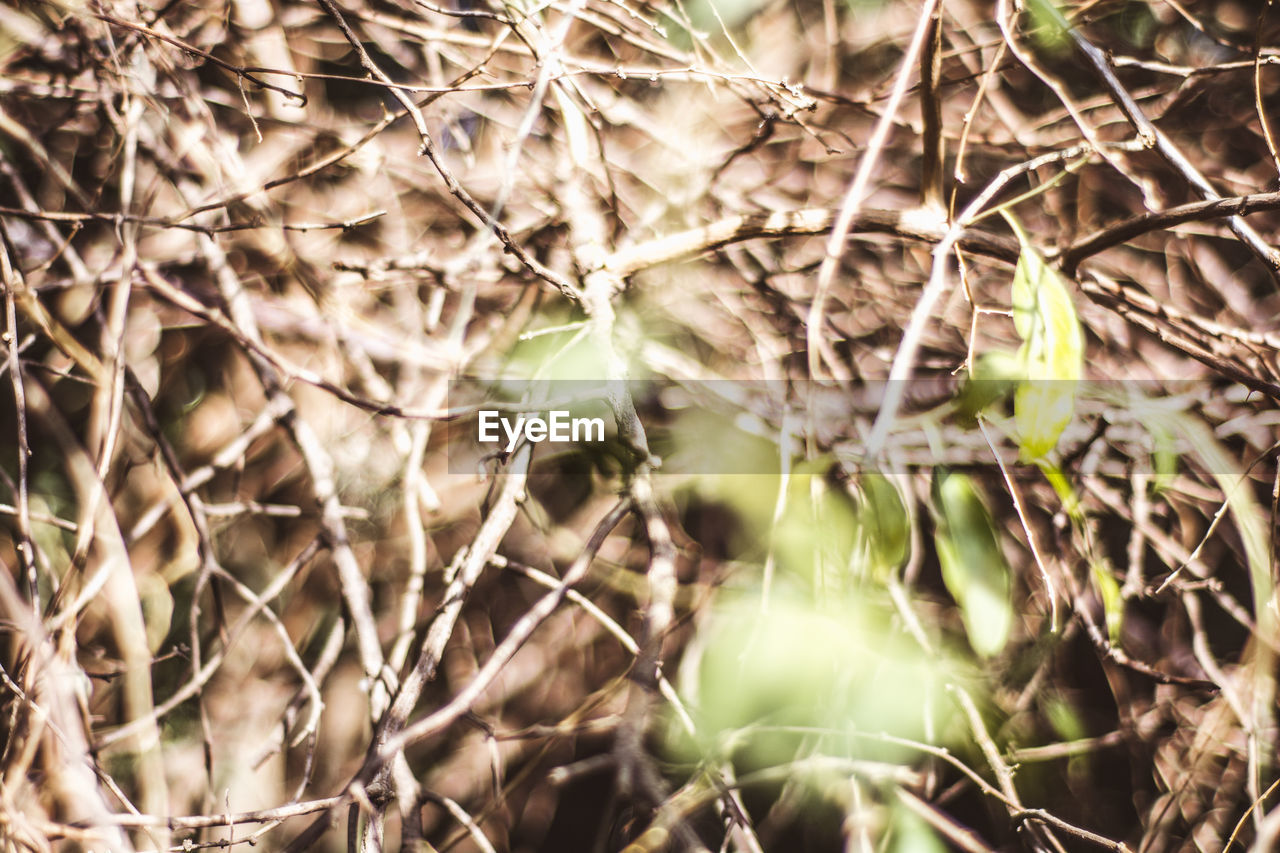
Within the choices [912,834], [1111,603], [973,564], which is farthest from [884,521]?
[912,834]

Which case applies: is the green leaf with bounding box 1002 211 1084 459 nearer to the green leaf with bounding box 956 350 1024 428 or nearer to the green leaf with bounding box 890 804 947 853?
the green leaf with bounding box 956 350 1024 428

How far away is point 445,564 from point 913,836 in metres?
0.65

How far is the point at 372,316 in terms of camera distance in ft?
3.15

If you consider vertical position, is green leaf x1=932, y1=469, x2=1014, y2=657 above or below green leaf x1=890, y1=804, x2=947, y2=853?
above

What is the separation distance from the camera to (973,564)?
529mm

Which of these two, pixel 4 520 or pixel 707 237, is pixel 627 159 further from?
pixel 4 520

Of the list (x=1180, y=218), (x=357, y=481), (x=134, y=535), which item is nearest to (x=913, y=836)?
(x=1180, y=218)

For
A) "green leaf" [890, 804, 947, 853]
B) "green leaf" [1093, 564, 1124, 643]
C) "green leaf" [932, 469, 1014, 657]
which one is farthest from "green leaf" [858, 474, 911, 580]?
"green leaf" [890, 804, 947, 853]

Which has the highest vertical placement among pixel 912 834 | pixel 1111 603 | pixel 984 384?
pixel 984 384

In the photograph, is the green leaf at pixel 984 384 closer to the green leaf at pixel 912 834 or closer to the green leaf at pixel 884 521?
the green leaf at pixel 884 521

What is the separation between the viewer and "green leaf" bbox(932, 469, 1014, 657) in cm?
51

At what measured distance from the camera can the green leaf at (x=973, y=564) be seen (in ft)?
1.67

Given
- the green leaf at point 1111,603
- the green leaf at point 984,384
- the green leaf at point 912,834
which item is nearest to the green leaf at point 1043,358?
the green leaf at point 984,384

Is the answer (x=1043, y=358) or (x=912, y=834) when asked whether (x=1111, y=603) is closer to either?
(x=1043, y=358)
